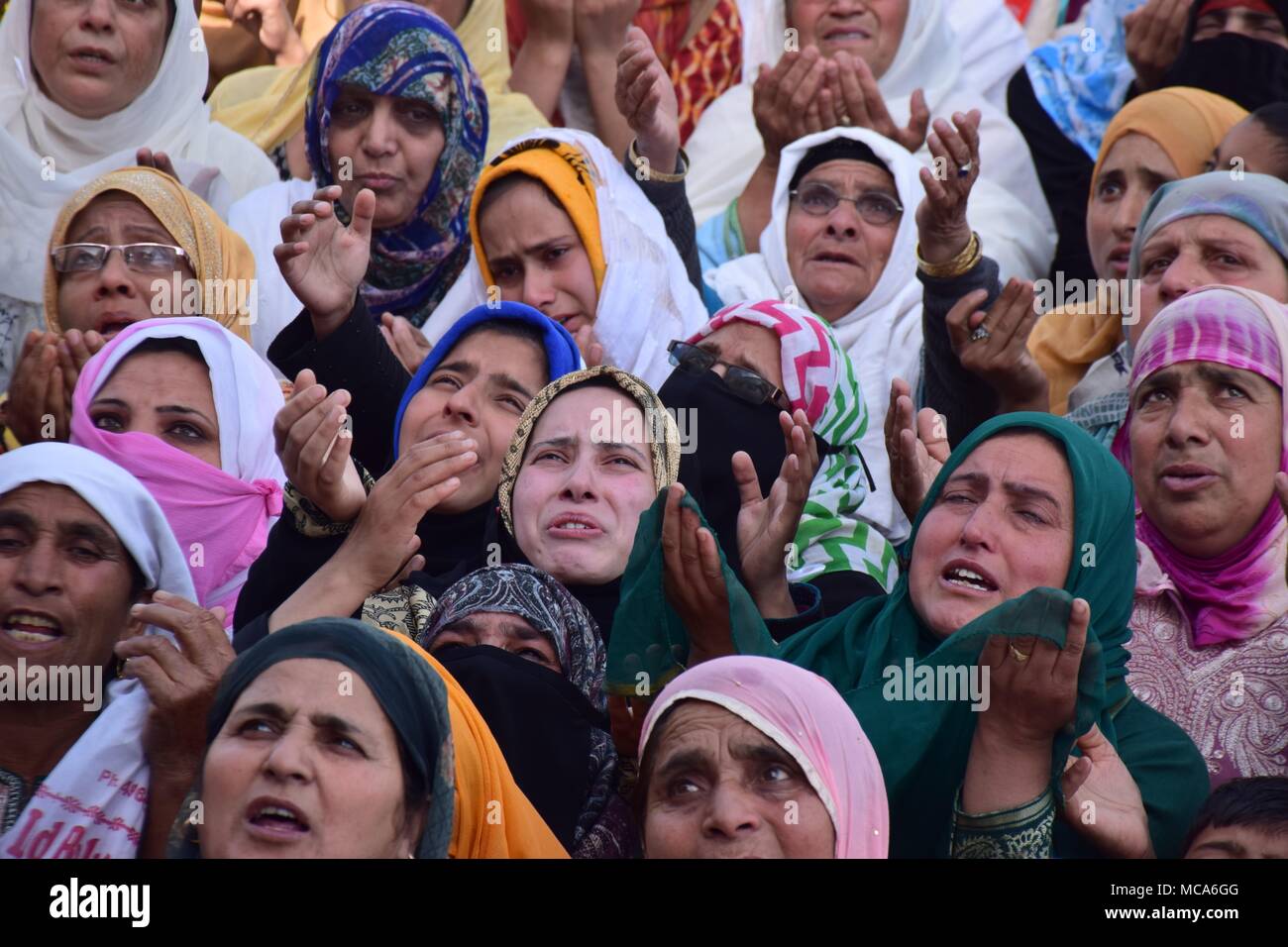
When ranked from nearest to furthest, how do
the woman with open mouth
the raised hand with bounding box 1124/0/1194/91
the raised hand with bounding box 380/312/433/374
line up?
the woman with open mouth
the raised hand with bounding box 380/312/433/374
the raised hand with bounding box 1124/0/1194/91

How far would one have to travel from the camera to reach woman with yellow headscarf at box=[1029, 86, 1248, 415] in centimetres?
563

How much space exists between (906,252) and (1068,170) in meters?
1.08

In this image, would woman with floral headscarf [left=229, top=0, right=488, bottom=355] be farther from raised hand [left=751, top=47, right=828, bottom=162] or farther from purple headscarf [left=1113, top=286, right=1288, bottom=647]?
purple headscarf [left=1113, top=286, right=1288, bottom=647]

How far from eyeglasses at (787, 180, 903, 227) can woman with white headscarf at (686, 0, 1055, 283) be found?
0.38 metres

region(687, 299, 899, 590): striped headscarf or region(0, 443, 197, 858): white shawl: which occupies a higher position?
region(687, 299, 899, 590): striped headscarf

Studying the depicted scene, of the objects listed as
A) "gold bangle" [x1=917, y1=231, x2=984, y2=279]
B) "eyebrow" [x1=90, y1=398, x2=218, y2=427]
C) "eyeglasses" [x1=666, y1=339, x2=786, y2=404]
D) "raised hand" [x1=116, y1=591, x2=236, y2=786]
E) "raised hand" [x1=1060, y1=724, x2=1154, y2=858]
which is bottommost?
"raised hand" [x1=1060, y1=724, x2=1154, y2=858]

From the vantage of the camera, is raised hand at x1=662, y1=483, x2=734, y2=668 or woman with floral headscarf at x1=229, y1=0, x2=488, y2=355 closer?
raised hand at x1=662, y1=483, x2=734, y2=668

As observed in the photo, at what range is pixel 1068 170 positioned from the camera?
21.9ft

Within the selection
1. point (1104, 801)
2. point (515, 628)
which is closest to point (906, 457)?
point (515, 628)

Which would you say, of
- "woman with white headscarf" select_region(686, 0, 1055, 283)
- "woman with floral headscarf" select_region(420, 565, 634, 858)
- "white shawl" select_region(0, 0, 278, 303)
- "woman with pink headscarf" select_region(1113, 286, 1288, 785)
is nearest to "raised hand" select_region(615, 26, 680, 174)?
"woman with white headscarf" select_region(686, 0, 1055, 283)

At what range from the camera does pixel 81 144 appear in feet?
19.7

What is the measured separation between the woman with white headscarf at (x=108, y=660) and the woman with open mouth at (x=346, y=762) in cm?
23
